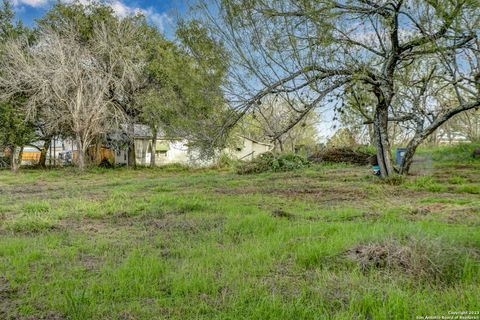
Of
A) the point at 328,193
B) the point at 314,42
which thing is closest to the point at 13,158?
the point at 328,193

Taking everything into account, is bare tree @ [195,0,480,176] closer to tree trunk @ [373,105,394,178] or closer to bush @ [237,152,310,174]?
tree trunk @ [373,105,394,178]

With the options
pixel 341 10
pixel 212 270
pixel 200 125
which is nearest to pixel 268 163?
pixel 200 125

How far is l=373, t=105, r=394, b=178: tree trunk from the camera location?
9.47m

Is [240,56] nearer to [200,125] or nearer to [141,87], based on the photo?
[200,125]

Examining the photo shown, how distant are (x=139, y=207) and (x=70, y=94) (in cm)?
1446

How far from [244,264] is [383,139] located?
7.34 metres

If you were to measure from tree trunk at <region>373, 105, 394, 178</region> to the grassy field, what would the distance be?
3657 millimetres

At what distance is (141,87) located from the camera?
2156cm

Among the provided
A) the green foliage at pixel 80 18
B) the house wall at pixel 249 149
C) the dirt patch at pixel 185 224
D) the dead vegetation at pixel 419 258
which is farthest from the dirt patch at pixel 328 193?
the house wall at pixel 249 149

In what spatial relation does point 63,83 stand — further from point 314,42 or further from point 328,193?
point 328,193

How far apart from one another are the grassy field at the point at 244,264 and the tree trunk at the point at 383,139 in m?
3.66

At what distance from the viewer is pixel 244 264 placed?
3.43 m

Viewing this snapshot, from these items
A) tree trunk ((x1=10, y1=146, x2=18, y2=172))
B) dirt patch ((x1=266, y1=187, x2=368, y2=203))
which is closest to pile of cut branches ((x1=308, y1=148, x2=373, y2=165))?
dirt patch ((x1=266, y1=187, x2=368, y2=203))

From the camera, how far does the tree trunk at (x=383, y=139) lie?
9469mm
